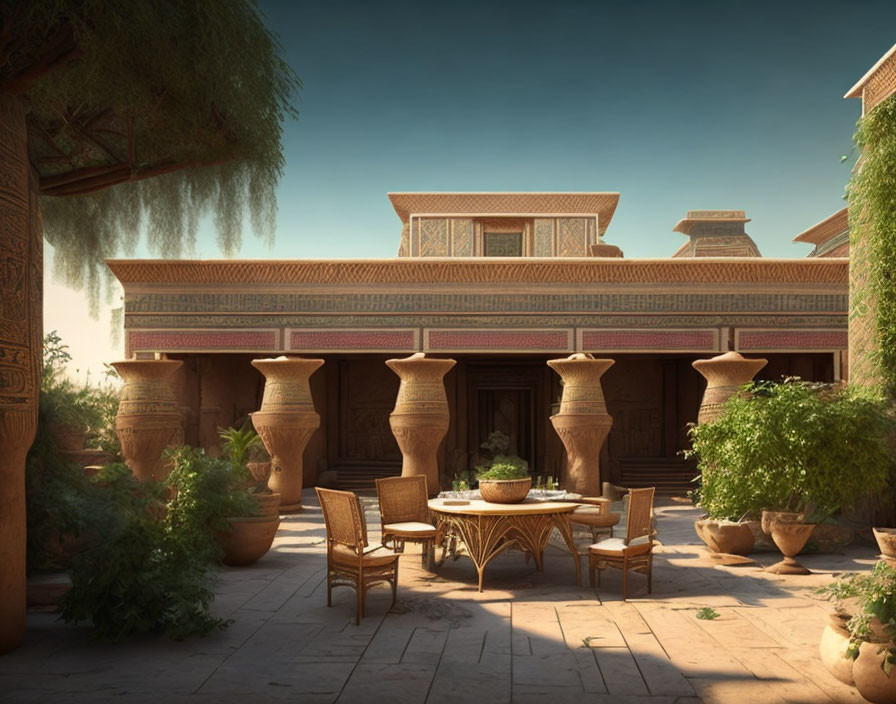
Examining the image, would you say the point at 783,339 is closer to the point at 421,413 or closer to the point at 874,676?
the point at 421,413

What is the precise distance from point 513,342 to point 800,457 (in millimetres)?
6069

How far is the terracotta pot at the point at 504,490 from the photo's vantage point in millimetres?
6277

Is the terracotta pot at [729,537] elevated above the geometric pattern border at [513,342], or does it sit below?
below

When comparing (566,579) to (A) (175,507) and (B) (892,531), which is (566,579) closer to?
(B) (892,531)

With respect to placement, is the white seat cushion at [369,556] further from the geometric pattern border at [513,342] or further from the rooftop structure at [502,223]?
the rooftop structure at [502,223]

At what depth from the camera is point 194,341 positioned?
12.9 metres

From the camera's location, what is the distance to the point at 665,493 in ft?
46.0

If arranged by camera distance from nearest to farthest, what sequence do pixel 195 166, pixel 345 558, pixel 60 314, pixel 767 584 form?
pixel 345 558 → pixel 195 166 → pixel 767 584 → pixel 60 314

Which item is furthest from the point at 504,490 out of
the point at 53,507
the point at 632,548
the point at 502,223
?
the point at 502,223

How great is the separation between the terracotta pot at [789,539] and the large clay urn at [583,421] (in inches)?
150

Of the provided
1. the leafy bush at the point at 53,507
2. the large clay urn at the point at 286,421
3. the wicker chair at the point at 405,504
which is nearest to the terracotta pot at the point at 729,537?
the wicker chair at the point at 405,504

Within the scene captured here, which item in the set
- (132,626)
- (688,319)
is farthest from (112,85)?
(688,319)

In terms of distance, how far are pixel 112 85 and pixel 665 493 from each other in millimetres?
11925

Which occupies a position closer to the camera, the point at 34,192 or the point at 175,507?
the point at 34,192
